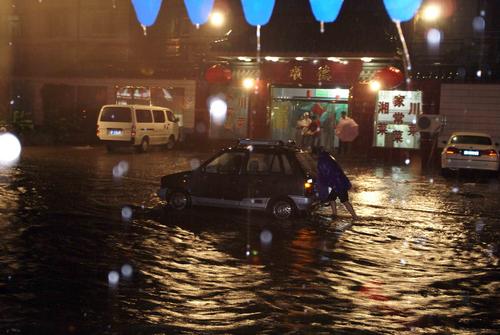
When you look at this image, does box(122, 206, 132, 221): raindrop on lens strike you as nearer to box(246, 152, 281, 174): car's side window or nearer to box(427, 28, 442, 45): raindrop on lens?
box(246, 152, 281, 174): car's side window

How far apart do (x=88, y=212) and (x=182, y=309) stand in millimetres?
6460

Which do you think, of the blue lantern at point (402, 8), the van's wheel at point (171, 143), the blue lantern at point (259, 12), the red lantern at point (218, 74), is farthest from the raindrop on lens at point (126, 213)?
the blue lantern at point (259, 12)

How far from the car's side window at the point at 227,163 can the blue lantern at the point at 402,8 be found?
17.9 m

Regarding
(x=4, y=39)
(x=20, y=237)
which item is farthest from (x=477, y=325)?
(x=4, y=39)

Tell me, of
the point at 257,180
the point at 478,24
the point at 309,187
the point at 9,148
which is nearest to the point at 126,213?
the point at 257,180

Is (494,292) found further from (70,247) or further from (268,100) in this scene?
(268,100)

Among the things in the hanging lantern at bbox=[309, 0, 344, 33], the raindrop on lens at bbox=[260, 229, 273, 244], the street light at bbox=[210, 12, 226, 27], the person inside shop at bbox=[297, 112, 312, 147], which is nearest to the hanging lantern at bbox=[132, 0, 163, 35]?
the street light at bbox=[210, 12, 226, 27]

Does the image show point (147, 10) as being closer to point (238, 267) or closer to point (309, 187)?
point (309, 187)

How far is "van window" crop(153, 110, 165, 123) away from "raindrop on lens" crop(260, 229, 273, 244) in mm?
18500

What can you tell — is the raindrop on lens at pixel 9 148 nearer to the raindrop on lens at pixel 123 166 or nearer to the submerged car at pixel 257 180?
the raindrop on lens at pixel 123 166

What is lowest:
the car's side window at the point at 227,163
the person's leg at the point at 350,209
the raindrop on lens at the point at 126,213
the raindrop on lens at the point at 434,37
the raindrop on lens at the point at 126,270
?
the raindrop on lens at the point at 126,270

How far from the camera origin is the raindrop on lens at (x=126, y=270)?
796cm

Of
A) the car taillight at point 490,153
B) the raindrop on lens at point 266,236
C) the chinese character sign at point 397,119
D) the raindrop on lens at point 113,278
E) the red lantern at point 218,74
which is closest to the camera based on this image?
the raindrop on lens at point 113,278

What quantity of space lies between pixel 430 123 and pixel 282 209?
16808 millimetres
